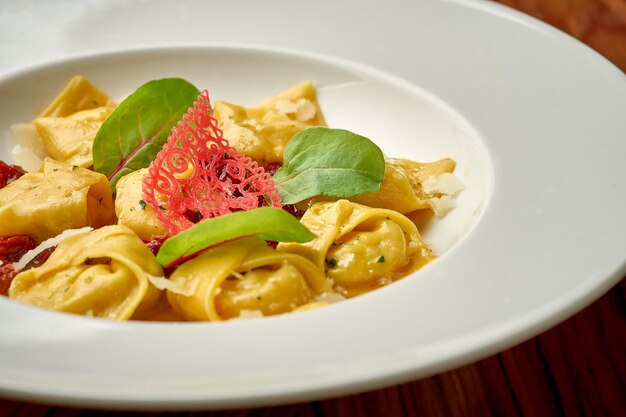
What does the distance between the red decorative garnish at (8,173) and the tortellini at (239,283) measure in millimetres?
1129

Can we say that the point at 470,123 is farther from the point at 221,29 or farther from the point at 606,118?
the point at 221,29

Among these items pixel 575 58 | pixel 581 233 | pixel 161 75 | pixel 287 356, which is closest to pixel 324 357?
pixel 287 356

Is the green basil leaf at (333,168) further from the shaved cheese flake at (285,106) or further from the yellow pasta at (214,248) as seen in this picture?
the shaved cheese flake at (285,106)

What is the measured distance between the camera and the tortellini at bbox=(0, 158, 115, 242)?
275 centimetres

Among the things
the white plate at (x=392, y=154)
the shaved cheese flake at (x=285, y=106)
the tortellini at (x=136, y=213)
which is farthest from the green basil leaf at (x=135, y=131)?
the white plate at (x=392, y=154)

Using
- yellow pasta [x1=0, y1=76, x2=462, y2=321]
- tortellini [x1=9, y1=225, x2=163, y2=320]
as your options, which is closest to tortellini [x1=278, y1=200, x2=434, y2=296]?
yellow pasta [x1=0, y1=76, x2=462, y2=321]

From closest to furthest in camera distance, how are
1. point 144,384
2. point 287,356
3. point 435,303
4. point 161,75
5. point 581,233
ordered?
point 144,384 < point 287,356 < point 435,303 < point 581,233 < point 161,75

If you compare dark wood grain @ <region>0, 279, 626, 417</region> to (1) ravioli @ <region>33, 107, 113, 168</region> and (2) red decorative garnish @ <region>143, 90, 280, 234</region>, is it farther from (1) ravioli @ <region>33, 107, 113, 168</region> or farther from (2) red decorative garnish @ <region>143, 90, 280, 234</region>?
(1) ravioli @ <region>33, 107, 113, 168</region>

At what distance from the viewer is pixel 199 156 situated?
2.80 metres

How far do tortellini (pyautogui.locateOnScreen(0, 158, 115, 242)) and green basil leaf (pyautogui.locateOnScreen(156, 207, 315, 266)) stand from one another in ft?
2.13

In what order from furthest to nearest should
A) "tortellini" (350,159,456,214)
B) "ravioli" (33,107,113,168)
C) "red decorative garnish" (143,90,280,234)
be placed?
"ravioli" (33,107,113,168)
"tortellini" (350,159,456,214)
"red decorative garnish" (143,90,280,234)

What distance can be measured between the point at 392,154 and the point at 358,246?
986mm

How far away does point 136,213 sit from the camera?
2.76 metres

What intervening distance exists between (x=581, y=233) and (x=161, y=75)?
2.28m
